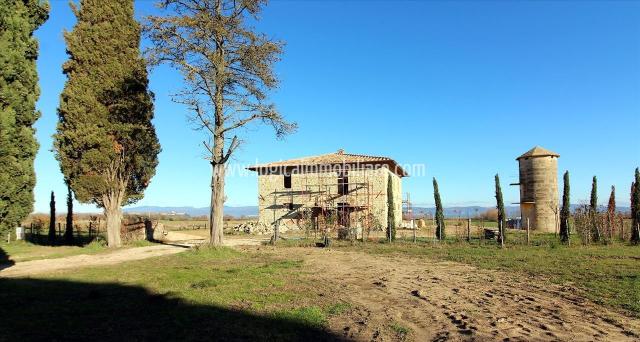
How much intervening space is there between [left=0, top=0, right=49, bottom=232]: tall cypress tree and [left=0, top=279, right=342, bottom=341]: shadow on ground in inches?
148

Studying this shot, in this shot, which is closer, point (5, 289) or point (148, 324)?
point (148, 324)

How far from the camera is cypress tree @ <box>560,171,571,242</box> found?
18.4 m

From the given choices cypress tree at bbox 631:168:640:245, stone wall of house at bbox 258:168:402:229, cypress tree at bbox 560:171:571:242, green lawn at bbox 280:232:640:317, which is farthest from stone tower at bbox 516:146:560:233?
green lawn at bbox 280:232:640:317

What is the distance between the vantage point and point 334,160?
3111 centimetres

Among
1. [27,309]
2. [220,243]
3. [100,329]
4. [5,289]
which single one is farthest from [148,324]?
[220,243]

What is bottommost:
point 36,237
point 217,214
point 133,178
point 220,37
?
point 36,237

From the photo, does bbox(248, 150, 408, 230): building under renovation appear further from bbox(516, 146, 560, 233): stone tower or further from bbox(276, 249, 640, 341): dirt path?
bbox(276, 249, 640, 341): dirt path

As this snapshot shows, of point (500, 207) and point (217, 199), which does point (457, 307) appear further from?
point (500, 207)

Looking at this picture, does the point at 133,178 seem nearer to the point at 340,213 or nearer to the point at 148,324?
the point at 340,213

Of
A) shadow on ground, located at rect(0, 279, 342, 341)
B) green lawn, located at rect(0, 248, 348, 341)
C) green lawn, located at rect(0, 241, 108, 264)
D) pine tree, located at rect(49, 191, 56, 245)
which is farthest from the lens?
pine tree, located at rect(49, 191, 56, 245)

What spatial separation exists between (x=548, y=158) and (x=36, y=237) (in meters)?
34.5

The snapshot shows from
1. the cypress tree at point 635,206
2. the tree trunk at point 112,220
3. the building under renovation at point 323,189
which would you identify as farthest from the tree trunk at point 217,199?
the cypress tree at point 635,206

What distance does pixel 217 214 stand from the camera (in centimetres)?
1706

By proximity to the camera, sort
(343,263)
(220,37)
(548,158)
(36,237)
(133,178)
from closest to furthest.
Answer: (343,263) → (220,37) → (133,178) → (36,237) → (548,158)
